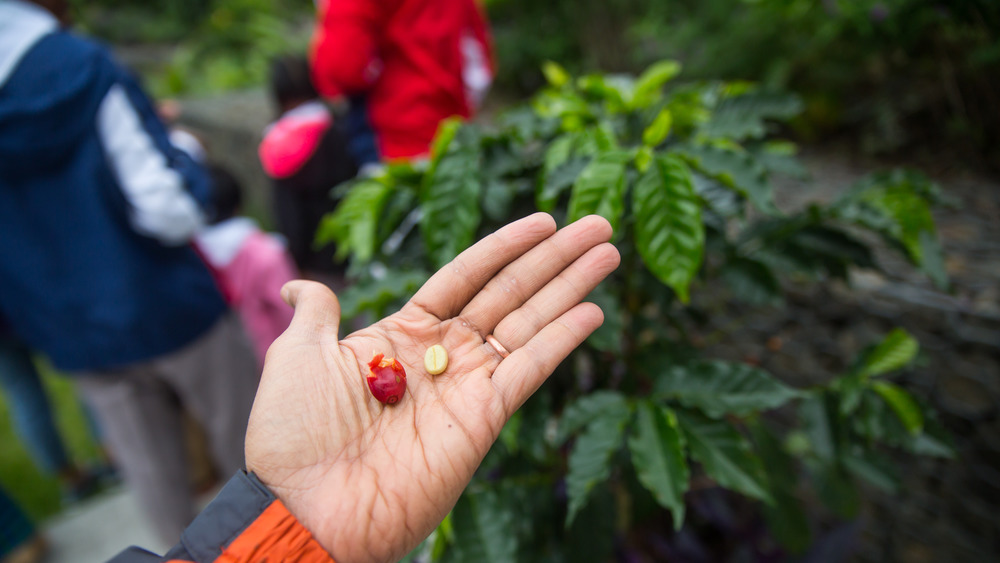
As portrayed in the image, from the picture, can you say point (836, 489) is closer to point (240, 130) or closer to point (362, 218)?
point (362, 218)

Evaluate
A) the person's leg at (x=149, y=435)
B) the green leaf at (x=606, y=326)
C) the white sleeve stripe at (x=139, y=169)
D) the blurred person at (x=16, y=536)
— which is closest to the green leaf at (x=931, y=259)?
the green leaf at (x=606, y=326)

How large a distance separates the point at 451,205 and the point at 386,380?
40 centimetres

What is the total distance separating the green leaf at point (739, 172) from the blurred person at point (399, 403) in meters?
0.29

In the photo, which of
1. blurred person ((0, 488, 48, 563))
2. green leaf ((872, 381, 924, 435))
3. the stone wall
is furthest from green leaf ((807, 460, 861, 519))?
the stone wall

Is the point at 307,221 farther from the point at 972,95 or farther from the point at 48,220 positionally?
the point at 972,95

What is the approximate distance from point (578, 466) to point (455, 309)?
0.40m

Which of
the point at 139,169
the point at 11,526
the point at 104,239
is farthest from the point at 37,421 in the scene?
the point at 139,169

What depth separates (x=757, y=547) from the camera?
184 cm

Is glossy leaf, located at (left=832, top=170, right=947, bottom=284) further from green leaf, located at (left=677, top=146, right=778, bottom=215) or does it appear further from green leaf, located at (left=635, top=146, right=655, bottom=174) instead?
green leaf, located at (left=635, top=146, right=655, bottom=174)

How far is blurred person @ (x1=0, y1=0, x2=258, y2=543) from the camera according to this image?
164cm

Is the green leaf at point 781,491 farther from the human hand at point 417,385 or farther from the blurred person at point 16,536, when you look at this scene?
the blurred person at point 16,536

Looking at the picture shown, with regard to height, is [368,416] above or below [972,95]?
above

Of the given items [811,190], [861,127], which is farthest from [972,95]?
[861,127]

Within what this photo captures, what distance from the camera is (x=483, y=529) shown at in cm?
115
